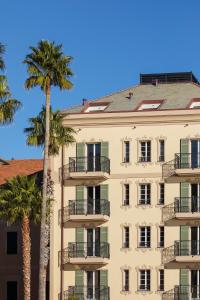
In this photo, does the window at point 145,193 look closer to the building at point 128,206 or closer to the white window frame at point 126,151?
the building at point 128,206

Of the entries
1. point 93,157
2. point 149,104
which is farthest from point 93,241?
point 149,104

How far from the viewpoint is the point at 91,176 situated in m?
59.8

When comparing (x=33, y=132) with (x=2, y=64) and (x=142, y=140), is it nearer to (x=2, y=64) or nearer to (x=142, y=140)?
(x=142, y=140)

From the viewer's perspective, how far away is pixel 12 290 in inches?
2530

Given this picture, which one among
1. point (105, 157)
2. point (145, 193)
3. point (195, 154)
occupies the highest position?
point (195, 154)

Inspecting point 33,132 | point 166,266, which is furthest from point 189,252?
point 33,132

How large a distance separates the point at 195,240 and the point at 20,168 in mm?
19316

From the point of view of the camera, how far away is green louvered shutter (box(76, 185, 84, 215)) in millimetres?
59969

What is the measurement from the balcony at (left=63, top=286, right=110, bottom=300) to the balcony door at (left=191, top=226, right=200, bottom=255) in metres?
6.43

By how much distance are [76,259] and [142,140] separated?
924cm

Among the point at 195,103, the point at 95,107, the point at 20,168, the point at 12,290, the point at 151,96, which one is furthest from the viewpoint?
the point at 20,168

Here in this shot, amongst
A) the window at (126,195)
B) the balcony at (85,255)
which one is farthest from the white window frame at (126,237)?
the window at (126,195)

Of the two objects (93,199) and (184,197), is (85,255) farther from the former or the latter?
(184,197)

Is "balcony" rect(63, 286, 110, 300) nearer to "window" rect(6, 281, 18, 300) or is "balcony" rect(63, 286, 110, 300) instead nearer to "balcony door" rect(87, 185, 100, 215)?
"balcony door" rect(87, 185, 100, 215)
